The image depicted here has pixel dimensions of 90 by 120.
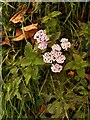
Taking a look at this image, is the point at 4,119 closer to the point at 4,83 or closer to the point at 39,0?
the point at 4,83

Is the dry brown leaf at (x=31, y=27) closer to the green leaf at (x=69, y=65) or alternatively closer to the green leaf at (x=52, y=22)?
the green leaf at (x=52, y=22)

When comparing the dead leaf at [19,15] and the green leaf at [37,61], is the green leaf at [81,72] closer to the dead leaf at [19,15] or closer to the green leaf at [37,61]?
the green leaf at [37,61]

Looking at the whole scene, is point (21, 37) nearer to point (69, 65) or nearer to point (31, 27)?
point (31, 27)

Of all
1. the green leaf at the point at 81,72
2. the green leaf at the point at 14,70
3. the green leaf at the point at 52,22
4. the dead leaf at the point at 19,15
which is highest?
the dead leaf at the point at 19,15

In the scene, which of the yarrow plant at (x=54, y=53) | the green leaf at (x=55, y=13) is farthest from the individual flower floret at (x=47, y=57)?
the green leaf at (x=55, y=13)

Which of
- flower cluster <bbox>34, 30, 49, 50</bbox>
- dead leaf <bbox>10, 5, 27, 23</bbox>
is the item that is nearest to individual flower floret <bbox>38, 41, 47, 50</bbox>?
flower cluster <bbox>34, 30, 49, 50</bbox>

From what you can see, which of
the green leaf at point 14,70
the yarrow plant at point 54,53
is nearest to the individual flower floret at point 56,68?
the yarrow plant at point 54,53

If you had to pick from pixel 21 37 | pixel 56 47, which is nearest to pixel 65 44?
pixel 56 47

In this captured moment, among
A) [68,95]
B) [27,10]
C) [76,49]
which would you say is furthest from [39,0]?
[68,95]

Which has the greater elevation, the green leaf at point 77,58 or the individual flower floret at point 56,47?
the individual flower floret at point 56,47
